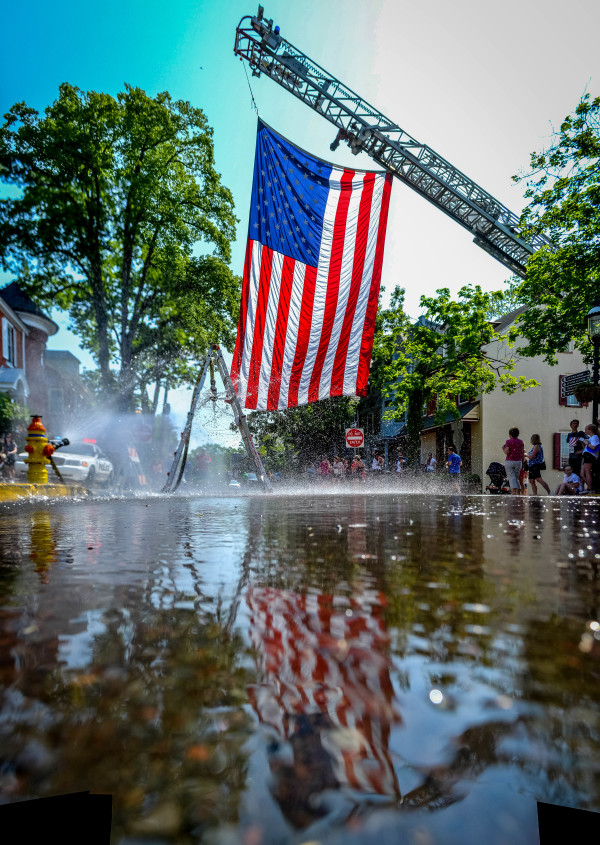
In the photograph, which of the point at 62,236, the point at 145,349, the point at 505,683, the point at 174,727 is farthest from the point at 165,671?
the point at 145,349

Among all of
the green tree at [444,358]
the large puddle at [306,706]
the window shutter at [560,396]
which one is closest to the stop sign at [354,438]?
the green tree at [444,358]

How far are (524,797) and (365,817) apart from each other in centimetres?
15

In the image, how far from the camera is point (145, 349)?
23766 millimetres

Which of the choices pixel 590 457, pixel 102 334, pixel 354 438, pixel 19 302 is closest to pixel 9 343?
pixel 19 302

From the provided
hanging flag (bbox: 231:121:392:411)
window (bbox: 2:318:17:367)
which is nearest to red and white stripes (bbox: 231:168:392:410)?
hanging flag (bbox: 231:121:392:411)

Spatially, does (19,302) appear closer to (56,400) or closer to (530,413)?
(56,400)

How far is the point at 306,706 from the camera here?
61 centimetres

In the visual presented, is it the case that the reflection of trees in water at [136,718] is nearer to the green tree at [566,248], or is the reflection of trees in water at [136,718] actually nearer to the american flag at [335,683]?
the american flag at [335,683]

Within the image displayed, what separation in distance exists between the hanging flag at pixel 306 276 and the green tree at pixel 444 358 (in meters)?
13.0

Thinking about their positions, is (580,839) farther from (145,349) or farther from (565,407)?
(565,407)

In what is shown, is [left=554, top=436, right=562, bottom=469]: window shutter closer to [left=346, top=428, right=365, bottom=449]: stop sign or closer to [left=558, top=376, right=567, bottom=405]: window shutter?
[left=558, top=376, right=567, bottom=405]: window shutter

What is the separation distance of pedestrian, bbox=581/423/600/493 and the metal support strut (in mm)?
6727

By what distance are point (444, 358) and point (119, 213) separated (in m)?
14.6

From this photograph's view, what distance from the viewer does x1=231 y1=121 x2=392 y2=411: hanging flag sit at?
30.9ft
